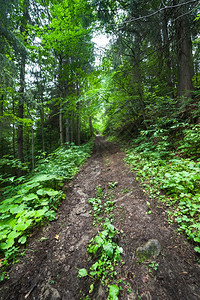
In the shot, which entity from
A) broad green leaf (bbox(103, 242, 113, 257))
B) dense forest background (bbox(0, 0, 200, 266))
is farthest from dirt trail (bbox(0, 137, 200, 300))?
dense forest background (bbox(0, 0, 200, 266))

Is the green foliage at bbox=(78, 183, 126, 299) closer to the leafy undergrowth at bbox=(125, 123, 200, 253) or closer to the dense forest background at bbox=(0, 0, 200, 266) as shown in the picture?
the leafy undergrowth at bbox=(125, 123, 200, 253)

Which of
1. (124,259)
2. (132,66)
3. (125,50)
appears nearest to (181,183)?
(124,259)

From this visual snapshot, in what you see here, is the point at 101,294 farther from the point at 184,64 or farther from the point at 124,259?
the point at 184,64

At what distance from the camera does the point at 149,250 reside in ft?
5.15

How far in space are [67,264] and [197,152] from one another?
4.10m

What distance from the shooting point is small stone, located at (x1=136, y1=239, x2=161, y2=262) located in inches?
59.3

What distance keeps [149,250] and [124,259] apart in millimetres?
384

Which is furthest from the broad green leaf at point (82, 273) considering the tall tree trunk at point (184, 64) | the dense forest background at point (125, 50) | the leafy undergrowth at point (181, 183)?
the tall tree trunk at point (184, 64)

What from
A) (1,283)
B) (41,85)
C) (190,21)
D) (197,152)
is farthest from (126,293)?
(41,85)

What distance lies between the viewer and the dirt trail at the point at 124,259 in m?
1.23

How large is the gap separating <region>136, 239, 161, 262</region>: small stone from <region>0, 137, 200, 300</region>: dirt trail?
5cm

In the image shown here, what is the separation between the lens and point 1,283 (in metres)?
1.43

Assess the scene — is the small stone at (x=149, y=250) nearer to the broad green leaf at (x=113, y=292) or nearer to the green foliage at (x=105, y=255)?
the green foliage at (x=105, y=255)

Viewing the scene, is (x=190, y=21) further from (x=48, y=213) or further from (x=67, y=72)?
(x=48, y=213)
